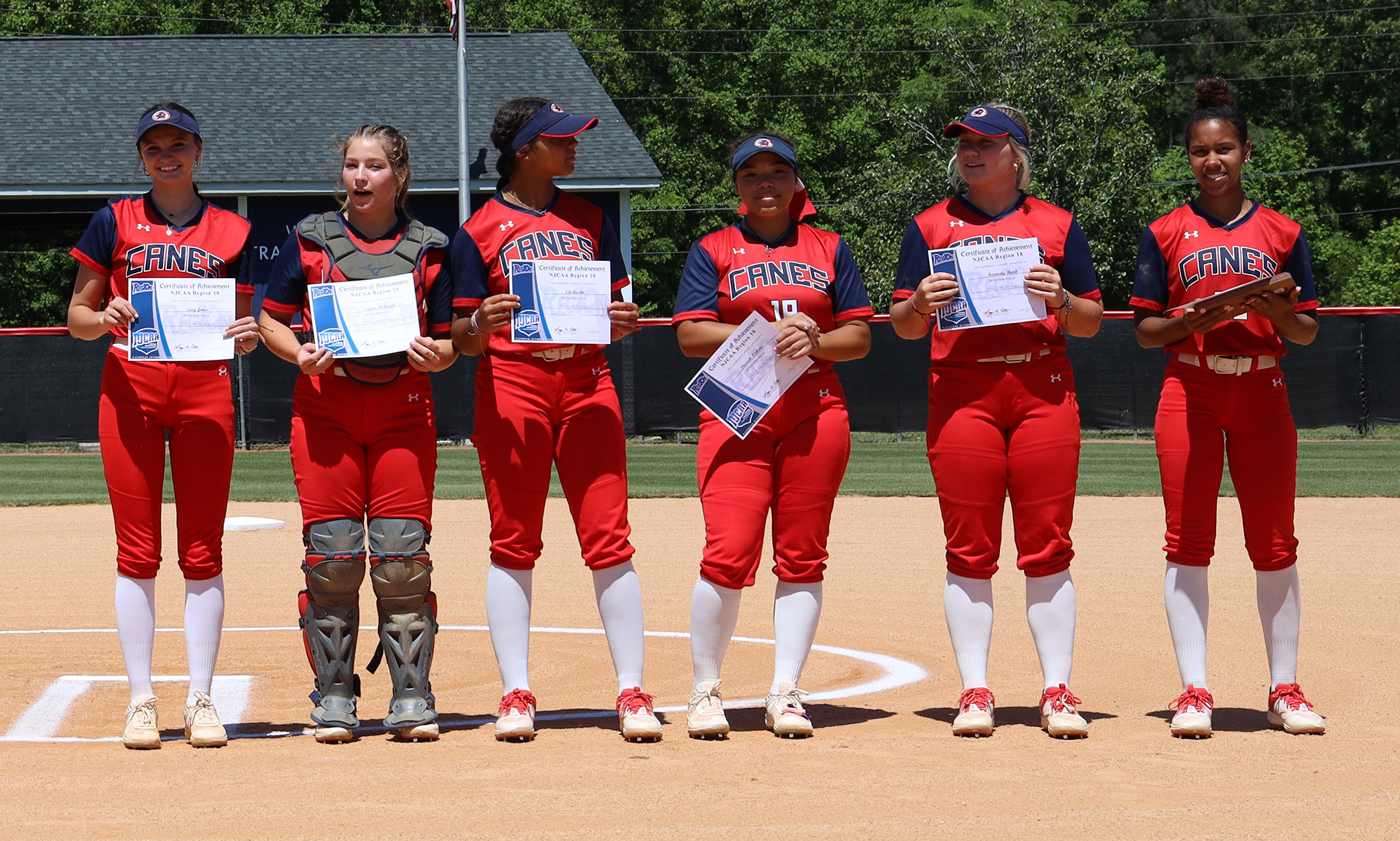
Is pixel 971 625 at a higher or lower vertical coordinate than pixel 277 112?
lower

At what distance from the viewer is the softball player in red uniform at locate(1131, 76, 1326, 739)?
18.4 ft

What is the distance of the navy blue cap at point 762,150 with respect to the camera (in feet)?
18.4

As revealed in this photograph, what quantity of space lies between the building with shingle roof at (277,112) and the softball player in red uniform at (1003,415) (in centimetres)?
2075

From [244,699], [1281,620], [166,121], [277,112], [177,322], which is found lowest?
[244,699]

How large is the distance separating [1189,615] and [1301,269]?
55.4 inches

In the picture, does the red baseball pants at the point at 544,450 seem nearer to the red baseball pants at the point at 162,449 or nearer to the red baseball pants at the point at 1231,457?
the red baseball pants at the point at 162,449

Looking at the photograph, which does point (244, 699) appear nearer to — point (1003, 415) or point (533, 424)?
point (533, 424)

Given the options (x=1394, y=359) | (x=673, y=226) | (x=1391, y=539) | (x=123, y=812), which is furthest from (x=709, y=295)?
(x=673, y=226)

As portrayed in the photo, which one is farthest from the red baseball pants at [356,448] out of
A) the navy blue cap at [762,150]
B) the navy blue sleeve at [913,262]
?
the navy blue sleeve at [913,262]

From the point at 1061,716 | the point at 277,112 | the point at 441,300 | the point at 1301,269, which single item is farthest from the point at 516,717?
the point at 277,112

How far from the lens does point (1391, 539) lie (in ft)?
39.0

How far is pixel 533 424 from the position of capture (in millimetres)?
5453

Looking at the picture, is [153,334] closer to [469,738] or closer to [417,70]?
[469,738]

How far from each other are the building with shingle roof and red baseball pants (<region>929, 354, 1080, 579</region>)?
21.0 meters
